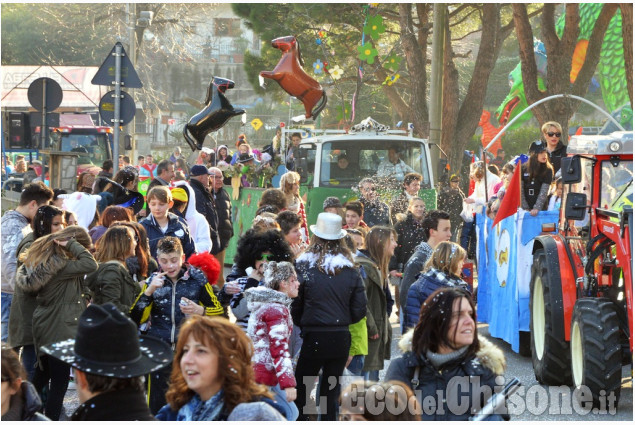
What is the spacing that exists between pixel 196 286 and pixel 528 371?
13.2 ft

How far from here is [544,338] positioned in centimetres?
958

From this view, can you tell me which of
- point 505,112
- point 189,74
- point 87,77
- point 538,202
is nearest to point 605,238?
point 538,202

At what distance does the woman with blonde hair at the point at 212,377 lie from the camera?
4410 mm

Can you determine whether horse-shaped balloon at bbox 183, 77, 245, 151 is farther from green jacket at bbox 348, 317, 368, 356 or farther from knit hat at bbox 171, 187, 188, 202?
green jacket at bbox 348, 317, 368, 356

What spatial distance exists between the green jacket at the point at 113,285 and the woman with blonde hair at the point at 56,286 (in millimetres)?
137

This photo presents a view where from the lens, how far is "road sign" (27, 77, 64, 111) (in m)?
16.2

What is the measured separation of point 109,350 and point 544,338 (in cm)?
587

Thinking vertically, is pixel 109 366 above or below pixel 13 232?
below

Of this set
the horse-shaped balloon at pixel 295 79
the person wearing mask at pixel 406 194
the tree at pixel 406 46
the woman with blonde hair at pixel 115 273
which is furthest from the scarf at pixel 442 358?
the tree at pixel 406 46

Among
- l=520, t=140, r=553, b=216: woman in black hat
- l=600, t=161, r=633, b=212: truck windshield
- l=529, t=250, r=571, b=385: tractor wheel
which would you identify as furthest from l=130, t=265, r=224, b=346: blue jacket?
l=520, t=140, r=553, b=216: woman in black hat

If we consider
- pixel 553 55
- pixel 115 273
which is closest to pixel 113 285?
pixel 115 273

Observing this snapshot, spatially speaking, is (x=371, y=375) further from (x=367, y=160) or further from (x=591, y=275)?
(x=367, y=160)

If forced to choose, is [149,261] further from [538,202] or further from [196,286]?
[538,202]

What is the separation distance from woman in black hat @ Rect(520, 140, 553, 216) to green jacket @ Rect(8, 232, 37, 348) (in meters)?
5.23
